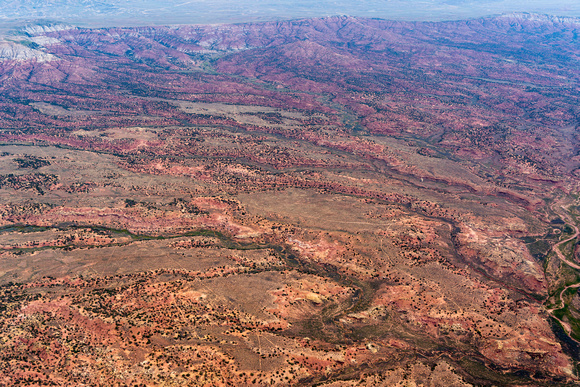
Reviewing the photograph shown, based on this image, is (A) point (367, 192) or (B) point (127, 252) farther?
(A) point (367, 192)

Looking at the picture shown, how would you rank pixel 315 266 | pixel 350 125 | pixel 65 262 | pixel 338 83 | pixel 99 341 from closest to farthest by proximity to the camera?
pixel 99 341, pixel 65 262, pixel 315 266, pixel 350 125, pixel 338 83

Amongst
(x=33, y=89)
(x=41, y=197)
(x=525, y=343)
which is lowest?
(x=525, y=343)

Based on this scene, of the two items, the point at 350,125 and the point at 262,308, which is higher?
the point at 350,125

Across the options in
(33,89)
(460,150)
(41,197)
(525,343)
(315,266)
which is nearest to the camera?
(525,343)

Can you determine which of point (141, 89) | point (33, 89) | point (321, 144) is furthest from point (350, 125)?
point (33, 89)

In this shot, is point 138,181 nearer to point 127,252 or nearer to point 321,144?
point 127,252

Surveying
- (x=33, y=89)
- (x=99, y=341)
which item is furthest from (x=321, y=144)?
(x=33, y=89)
